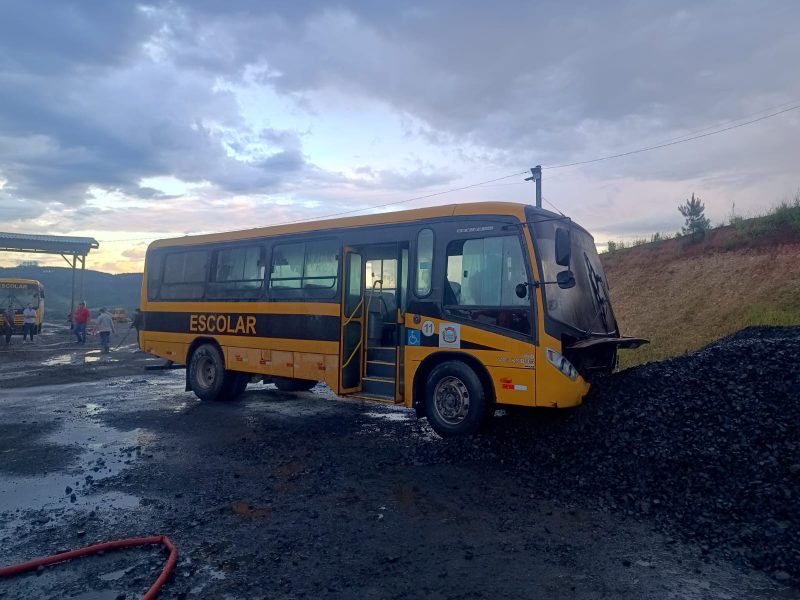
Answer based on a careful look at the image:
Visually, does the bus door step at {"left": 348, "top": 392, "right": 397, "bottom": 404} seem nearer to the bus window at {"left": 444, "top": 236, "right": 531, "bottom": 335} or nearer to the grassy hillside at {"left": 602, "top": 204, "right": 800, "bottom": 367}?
the bus window at {"left": 444, "top": 236, "right": 531, "bottom": 335}

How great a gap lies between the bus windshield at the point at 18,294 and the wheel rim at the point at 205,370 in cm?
2449

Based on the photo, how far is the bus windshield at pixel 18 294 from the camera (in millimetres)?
31000

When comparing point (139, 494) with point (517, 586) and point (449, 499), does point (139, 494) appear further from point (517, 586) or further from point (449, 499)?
→ point (517, 586)

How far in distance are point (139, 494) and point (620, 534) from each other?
15.2 ft

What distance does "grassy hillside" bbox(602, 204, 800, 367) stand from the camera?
17.2 metres

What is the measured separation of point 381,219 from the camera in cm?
909

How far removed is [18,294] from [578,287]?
32649mm

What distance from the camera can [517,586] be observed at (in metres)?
4.05

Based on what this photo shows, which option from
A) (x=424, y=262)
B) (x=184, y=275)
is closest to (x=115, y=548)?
(x=424, y=262)

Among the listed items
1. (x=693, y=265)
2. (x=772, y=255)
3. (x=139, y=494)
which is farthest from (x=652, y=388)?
(x=693, y=265)

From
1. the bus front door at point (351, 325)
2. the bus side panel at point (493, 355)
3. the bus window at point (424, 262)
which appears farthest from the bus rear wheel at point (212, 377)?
the bus window at point (424, 262)

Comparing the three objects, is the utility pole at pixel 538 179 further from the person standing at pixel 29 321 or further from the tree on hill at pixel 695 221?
the person standing at pixel 29 321

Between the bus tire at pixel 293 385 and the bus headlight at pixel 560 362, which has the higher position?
the bus headlight at pixel 560 362

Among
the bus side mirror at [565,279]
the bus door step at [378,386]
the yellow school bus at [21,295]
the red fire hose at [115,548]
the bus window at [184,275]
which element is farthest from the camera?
the yellow school bus at [21,295]
